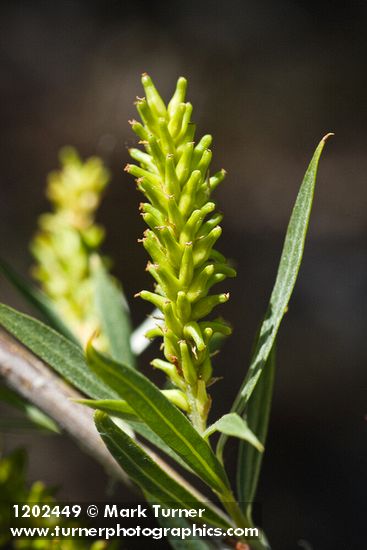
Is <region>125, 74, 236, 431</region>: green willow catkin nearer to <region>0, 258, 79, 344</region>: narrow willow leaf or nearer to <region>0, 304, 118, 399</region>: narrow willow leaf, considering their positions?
<region>0, 304, 118, 399</region>: narrow willow leaf

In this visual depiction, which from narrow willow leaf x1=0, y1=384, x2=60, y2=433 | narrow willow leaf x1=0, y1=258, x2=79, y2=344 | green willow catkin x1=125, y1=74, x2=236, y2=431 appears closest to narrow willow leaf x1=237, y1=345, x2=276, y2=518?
green willow catkin x1=125, y1=74, x2=236, y2=431

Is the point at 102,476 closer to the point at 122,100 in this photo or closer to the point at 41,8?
the point at 122,100

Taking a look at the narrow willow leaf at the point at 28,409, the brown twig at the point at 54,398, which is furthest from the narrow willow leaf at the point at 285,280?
the narrow willow leaf at the point at 28,409

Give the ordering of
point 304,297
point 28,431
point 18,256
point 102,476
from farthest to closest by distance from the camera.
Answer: point 304,297 → point 18,256 → point 102,476 → point 28,431

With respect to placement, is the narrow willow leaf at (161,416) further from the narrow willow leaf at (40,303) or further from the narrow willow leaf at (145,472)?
the narrow willow leaf at (40,303)

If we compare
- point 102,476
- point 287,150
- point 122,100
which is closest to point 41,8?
point 122,100

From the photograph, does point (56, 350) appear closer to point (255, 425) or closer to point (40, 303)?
point (255, 425)

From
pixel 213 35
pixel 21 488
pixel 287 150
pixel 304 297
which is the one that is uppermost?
pixel 213 35

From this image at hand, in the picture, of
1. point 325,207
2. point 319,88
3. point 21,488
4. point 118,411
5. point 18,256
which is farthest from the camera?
point 319,88
